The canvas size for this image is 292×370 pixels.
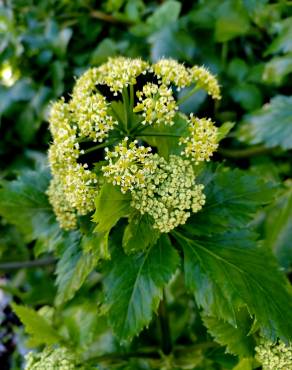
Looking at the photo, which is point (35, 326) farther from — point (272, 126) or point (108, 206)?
point (272, 126)

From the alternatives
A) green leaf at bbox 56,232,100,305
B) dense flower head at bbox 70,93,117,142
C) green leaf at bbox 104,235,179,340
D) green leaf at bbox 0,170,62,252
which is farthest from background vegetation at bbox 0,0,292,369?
dense flower head at bbox 70,93,117,142

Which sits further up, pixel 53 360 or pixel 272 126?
pixel 272 126

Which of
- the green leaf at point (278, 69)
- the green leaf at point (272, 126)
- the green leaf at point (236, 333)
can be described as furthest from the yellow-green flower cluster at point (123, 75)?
the green leaf at point (278, 69)

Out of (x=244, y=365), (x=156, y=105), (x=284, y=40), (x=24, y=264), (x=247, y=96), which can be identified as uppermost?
(x=284, y=40)

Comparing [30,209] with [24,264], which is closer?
[30,209]

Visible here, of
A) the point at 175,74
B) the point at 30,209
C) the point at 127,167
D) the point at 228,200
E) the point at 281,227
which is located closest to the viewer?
the point at 127,167

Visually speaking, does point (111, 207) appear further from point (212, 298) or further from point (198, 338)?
point (198, 338)

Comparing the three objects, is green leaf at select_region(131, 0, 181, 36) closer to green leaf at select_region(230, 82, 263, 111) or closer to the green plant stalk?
green leaf at select_region(230, 82, 263, 111)

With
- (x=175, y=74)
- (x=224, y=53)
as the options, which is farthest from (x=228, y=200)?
(x=224, y=53)

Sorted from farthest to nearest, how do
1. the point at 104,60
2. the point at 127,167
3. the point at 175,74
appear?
the point at 104,60 → the point at 175,74 → the point at 127,167
